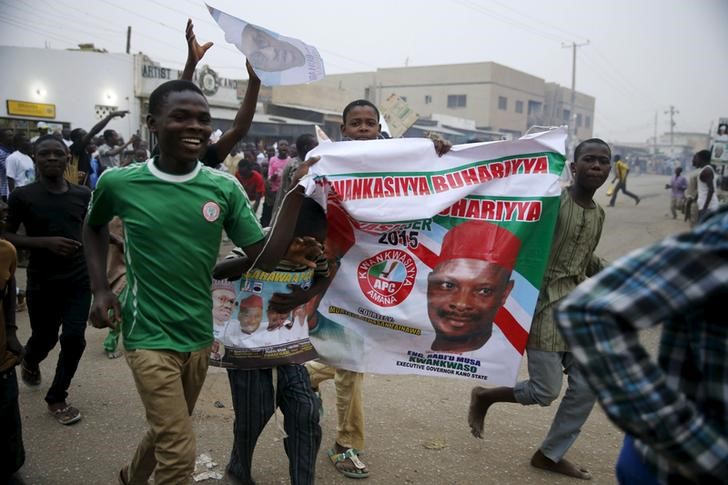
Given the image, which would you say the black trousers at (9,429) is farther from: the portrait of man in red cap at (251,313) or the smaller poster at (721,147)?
the smaller poster at (721,147)

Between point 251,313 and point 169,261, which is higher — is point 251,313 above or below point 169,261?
below

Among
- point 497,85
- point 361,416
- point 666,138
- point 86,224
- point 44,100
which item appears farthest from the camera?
point 666,138

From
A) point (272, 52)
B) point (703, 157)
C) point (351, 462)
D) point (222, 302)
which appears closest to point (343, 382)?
point (351, 462)

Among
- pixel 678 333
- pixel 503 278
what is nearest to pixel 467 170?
pixel 503 278

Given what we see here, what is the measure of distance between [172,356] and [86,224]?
2.41ft

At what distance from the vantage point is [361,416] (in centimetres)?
358

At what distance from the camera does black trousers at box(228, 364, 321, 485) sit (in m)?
2.91

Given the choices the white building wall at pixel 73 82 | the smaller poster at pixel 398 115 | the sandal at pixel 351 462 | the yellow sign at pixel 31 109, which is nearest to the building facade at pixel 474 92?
the white building wall at pixel 73 82

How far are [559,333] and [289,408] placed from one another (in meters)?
1.58

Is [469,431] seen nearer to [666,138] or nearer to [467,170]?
[467,170]

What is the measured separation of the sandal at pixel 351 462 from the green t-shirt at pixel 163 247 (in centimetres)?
133

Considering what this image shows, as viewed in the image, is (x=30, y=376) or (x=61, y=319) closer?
(x=61, y=319)

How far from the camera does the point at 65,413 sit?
4039 millimetres

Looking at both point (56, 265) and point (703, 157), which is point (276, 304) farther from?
point (703, 157)
